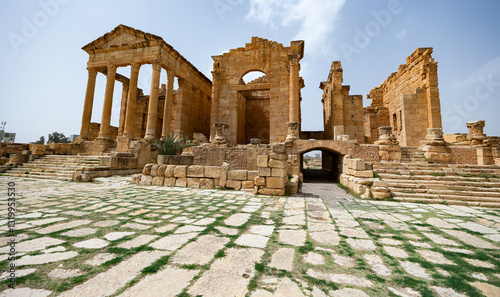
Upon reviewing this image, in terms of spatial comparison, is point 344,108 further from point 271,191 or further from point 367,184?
point 271,191

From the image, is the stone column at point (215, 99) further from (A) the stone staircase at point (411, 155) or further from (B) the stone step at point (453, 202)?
(B) the stone step at point (453, 202)

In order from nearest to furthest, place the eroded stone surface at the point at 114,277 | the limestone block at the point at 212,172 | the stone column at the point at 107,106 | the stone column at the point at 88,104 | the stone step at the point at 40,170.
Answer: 1. the eroded stone surface at the point at 114,277
2. the limestone block at the point at 212,172
3. the stone step at the point at 40,170
4. the stone column at the point at 107,106
5. the stone column at the point at 88,104

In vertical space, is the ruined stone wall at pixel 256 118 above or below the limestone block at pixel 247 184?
above

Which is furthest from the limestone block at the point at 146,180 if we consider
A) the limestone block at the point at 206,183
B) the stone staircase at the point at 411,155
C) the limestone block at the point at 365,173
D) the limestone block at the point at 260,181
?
the stone staircase at the point at 411,155

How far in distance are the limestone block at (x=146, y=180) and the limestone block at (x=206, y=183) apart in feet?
6.90

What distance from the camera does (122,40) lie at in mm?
15914

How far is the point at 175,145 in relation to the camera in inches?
384

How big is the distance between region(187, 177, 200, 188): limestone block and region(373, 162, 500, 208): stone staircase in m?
6.14

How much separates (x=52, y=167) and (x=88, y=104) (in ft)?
25.2

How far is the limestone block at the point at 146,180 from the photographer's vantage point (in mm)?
7665

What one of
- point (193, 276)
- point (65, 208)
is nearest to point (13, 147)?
point (65, 208)

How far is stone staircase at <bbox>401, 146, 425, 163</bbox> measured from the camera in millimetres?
9417

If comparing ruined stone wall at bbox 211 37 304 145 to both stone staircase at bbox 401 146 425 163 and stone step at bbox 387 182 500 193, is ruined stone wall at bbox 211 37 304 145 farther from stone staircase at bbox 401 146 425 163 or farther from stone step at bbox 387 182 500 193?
stone step at bbox 387 182 500 193

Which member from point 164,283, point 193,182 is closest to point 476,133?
point 193,182
